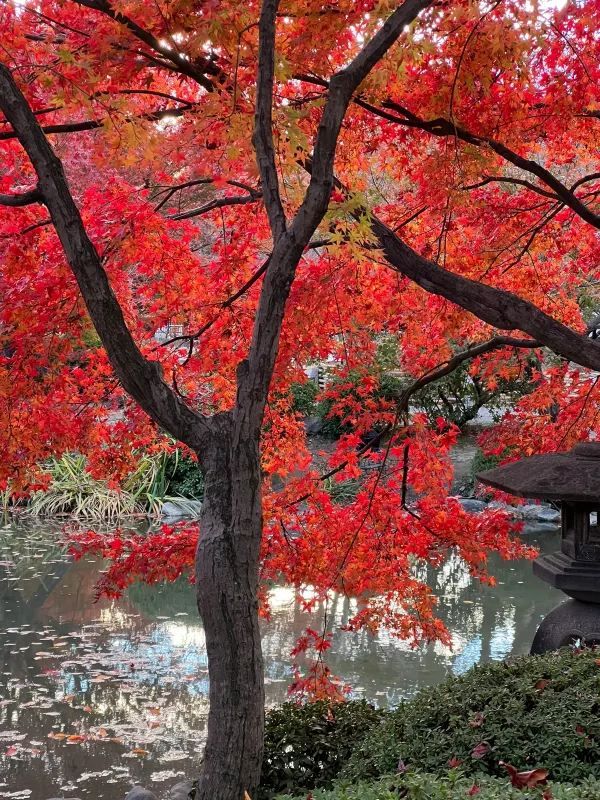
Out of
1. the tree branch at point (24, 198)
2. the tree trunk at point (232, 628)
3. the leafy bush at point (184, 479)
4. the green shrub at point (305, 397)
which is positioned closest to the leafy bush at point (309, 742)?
the tree trunk at point (232, 628)

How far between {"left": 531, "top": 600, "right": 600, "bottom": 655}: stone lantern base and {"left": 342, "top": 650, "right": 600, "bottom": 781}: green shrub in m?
1.25

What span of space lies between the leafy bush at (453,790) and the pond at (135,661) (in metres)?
2.78

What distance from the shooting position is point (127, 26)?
4.08 meters

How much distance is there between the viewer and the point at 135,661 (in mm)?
7184

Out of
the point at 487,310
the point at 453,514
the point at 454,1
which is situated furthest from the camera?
the point at 453,514

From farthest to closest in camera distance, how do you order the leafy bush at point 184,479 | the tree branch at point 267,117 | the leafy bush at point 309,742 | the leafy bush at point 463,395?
1. the leafy bush at point 463,395
2. the leafy bush at point 184,479
3. the leafy bush at point 309,742
4. the tree branch at point 267,117

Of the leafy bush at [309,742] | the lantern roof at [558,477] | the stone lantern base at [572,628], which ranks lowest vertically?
the leafy bush at [309,742]

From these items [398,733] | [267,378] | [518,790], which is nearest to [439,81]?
[267,378]

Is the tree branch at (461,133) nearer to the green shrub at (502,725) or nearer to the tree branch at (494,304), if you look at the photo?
the tree branch at (494,304)

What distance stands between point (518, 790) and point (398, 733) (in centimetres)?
88

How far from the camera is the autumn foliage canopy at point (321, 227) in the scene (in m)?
4.10

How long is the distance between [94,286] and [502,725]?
2.15 meters

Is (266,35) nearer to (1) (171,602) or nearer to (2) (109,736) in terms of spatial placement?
(2) (109,736)

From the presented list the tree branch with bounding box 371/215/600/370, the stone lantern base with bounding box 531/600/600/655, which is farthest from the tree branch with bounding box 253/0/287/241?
the stone lantern base with bounding box 531/600/600/655
